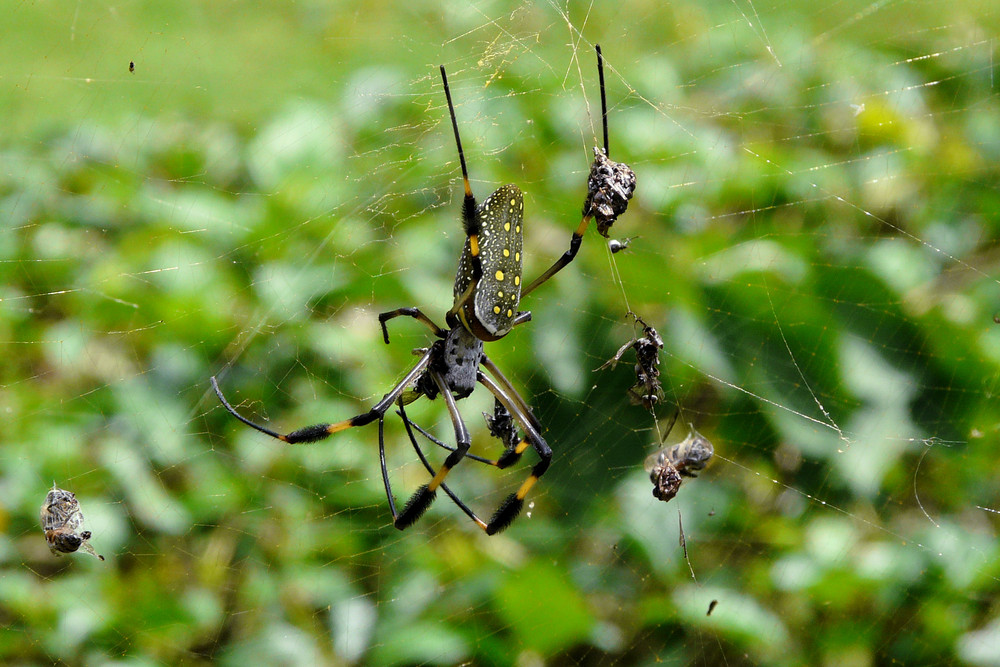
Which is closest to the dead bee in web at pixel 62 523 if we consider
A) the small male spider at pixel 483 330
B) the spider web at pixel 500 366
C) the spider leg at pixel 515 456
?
the spider web at pixel 500 366

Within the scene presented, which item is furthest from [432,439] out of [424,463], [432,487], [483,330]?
[483,330]

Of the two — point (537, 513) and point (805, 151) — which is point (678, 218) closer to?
point (805, 151)

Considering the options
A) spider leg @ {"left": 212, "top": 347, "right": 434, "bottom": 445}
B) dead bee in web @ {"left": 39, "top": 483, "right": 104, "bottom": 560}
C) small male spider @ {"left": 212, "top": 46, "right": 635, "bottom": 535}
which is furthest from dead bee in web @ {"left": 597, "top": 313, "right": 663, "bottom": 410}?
dead bee in web @ {"left": 39, "top": 483, "right": 104, "bottom": 560}

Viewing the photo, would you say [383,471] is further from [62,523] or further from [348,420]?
[62,523]

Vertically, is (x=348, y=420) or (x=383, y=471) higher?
(x=348, y=420)

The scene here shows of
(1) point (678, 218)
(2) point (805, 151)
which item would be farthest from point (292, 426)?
(2) point (805, 151)

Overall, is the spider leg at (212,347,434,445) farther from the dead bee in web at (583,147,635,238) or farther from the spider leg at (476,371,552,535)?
the dead bee in web at (583,147,635,238)

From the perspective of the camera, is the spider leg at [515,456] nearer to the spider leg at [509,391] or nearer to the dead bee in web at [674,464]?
the spider leg at [509,391]

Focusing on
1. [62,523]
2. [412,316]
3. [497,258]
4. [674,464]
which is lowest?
[674,464]
